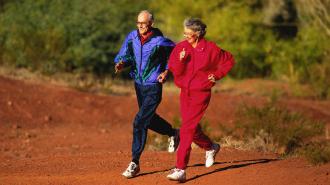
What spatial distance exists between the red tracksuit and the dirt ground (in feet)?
1.67

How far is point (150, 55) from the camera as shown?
9.81m

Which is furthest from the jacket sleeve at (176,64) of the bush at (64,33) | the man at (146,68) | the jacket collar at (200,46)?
the bush at (64,33)

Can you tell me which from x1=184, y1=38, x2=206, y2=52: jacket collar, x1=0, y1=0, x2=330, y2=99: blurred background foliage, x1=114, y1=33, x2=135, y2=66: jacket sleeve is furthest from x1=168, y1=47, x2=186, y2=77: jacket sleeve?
x1=0, y1=0, x2=330, y2=99: blurred background foliage

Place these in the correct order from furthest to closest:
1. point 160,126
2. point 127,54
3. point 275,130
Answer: point 275,130, point 160,126, point 127,54

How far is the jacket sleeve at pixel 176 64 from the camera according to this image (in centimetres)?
924

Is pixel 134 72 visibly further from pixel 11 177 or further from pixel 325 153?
pixel 325 153

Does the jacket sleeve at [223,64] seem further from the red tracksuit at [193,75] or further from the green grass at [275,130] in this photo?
the green grass at [275,130]

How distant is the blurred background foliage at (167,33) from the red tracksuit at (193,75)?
14412 millimetres

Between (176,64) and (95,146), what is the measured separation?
7.89 meters

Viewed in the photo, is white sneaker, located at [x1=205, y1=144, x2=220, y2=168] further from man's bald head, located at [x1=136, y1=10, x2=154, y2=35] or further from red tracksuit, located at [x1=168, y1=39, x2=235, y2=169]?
man's bald head, located at [x1=136, y1=10, x2=154, y2=35]

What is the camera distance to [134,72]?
10.0 meters

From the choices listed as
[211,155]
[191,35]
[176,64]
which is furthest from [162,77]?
[211,155]

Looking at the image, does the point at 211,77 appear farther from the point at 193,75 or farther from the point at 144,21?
the point at 144,21

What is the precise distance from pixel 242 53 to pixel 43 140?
12.7 meters
